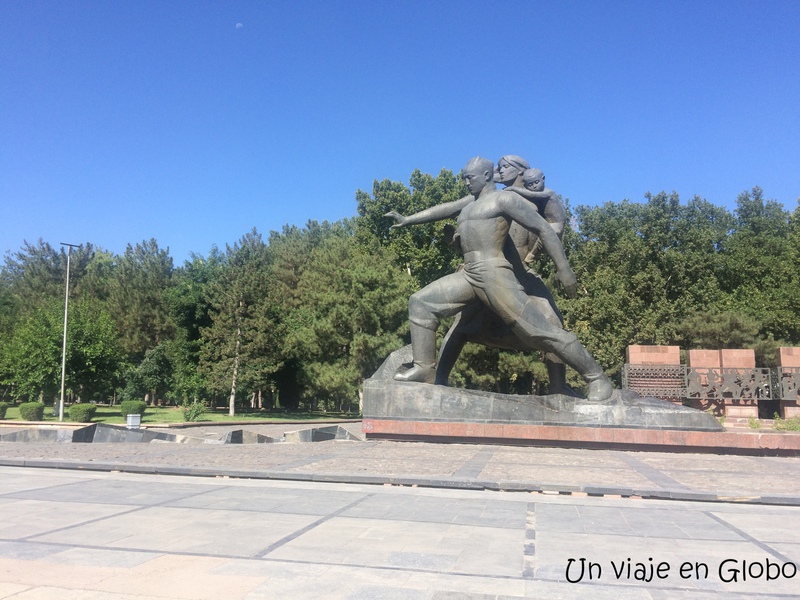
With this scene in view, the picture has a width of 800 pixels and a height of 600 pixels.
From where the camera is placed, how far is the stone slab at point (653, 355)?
19422mm

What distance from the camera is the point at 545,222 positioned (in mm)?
10703

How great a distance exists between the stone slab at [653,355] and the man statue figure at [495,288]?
30.6 feet

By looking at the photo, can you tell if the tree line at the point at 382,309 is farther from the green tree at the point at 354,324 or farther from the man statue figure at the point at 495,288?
the man statue figure at the point at 495,288

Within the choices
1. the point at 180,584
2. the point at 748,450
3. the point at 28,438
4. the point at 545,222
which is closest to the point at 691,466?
the point at 748,450

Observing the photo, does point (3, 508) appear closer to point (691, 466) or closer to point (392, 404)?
point (392, 404)

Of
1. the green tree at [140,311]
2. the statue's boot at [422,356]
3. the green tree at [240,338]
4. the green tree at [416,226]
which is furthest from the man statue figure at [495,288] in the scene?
the green tree at [140,311]

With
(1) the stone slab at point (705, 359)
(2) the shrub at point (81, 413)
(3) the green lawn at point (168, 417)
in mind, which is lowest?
(3) the green lawn at point (168, 417)

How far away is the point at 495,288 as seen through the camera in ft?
35.0

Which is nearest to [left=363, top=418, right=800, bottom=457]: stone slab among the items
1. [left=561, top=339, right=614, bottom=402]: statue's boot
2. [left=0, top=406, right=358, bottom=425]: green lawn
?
[left=561, top=339, right=614, bottom=402]: statue's boot

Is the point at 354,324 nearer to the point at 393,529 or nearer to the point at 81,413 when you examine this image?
the point at 81,413

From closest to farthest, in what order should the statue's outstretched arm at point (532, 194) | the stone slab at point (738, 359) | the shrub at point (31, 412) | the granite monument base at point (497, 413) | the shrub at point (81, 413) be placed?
the granite monument base at point (497, 413), the statue's outstretched arm at point (532, 194), the stone slab at point (738, 359), the shrub at point (81, 413), the shrub at point (31, 412)

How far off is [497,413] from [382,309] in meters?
17.2

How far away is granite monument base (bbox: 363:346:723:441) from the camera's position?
10.5m

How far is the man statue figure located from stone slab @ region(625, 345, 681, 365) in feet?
30.6
